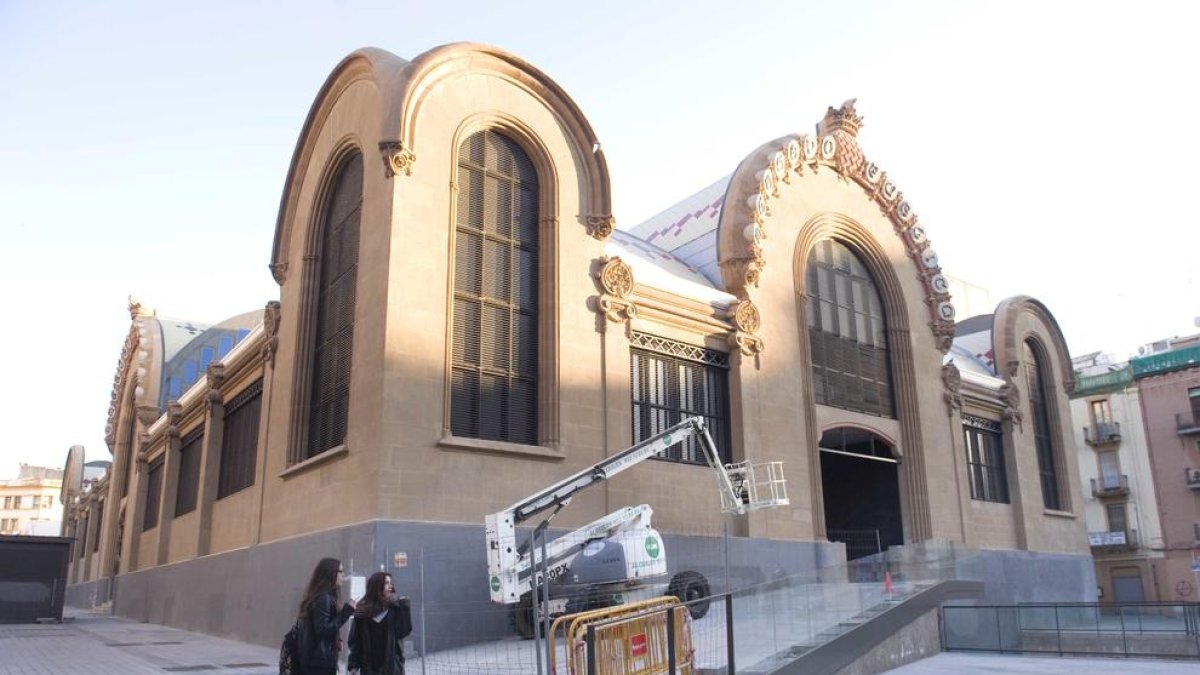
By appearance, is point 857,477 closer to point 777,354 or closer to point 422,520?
point 777,354

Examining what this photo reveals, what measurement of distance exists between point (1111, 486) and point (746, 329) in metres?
35.3

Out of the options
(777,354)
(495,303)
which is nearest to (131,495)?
(495,303)

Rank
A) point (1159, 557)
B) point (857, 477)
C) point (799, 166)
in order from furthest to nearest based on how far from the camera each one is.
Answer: point (1159, 557) → point (857, 477) → point (799, 166)

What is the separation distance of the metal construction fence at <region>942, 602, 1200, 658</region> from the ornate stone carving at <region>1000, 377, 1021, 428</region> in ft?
36.4

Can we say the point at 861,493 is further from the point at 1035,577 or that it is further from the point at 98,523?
the point at 98,523

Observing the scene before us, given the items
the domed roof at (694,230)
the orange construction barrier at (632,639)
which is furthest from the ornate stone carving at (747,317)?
the orange construction barrier at (632,639)

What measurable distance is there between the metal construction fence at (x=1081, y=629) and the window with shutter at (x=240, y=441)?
1835cm

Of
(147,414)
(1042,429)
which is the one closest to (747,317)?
(1042,429)

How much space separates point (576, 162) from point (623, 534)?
962 cm

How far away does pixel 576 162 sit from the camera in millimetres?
22906

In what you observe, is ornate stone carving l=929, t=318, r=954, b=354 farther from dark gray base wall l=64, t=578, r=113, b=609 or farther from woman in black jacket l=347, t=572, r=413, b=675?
dark gray base wall l=64, t=578, r=113, b=609

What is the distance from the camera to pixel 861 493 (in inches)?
1224

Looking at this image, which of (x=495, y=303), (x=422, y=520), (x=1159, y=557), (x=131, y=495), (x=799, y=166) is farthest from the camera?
(x=1159, y=557)

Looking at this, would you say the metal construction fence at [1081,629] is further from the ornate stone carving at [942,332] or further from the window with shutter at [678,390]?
the ornate stone carving at [942,332]
